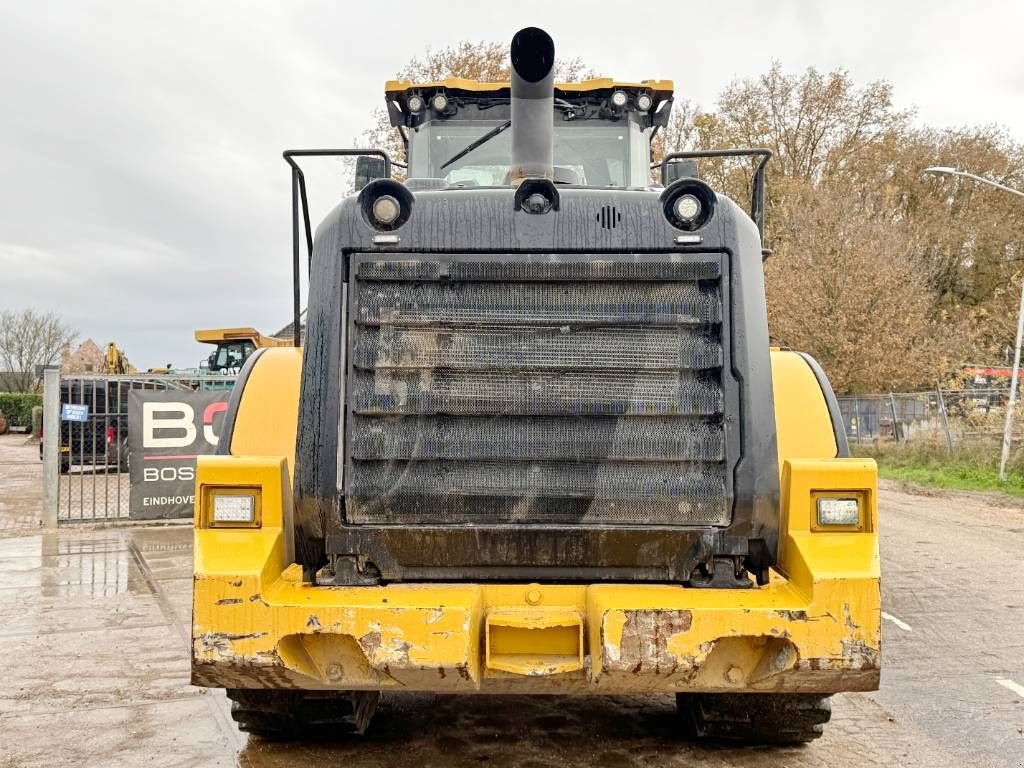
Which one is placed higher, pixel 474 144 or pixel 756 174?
pixel 474 144

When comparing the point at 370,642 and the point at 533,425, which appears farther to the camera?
the point at 533,425

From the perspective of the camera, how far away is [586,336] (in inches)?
137

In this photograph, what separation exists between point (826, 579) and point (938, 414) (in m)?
21.4

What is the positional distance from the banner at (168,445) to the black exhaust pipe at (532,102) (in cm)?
900

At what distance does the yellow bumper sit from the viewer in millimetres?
3174

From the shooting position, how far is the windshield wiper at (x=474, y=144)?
5.34 meters

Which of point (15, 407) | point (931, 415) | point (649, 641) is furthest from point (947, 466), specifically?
point (15, 407)

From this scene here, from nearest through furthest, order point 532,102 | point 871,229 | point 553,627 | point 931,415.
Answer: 1. point 553,627
2. point 532,102
3. point 931,415
4. point 871,229

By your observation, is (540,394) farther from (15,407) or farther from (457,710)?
(15,407)

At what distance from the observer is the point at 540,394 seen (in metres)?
3.46

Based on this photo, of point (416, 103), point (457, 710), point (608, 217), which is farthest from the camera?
point (416, 103)

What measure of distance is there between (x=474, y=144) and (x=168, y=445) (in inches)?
325

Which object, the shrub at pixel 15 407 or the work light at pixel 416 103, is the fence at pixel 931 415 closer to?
the work light at pixel 416 103

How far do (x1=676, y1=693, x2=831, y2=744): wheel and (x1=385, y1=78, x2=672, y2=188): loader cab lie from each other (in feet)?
9.77
